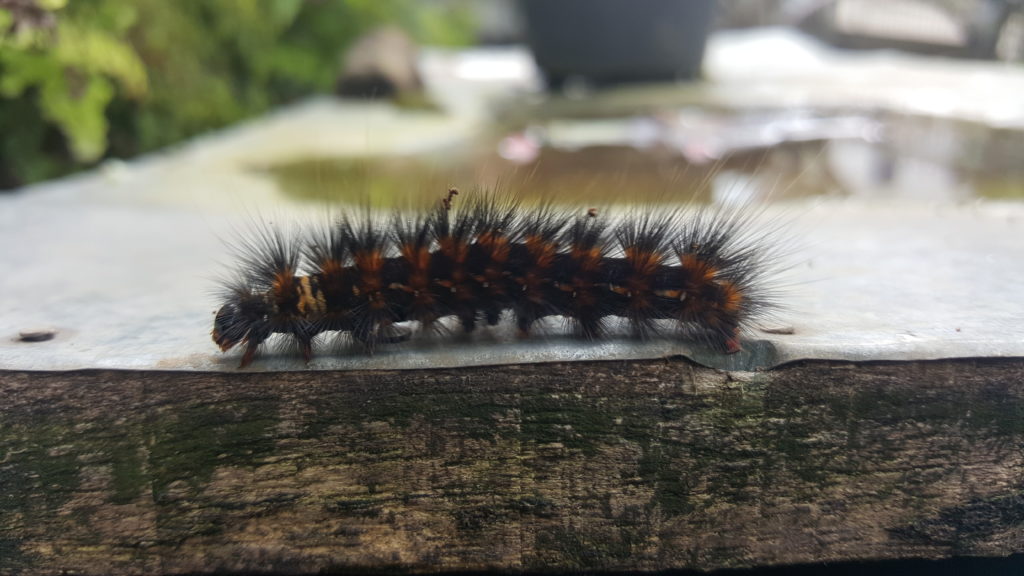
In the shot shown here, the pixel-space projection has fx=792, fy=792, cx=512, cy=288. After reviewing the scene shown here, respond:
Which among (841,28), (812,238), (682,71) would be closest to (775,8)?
(841,28)

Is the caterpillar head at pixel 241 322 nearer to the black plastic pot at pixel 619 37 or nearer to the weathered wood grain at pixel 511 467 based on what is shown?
the weathered wood grain at pixel 511 467

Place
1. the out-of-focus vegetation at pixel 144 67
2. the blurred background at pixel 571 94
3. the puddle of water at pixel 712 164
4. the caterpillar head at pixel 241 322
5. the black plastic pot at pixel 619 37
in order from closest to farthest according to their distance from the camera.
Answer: the caterpillar head at pixel 241 322 < the puddle of water at pixel 712 164 < the blurred background at pixel 571 94 < the out-of-focus vegetation at pixel 144 67 < the black plastic pot at pixel 619 37

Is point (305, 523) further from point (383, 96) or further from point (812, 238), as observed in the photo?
point (383, 96)

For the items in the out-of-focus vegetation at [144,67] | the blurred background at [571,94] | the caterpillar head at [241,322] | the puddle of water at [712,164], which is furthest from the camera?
the out-of-focus vegetation at [144,67]

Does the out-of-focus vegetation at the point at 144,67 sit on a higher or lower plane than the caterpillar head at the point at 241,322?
higher

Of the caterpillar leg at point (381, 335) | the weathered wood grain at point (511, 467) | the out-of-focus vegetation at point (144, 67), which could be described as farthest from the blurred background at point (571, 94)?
the weathered wood grain at point (511, 467)

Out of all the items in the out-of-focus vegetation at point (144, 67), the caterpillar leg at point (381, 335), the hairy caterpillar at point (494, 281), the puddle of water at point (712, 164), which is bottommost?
the caterpillar leg at point (381, 335)

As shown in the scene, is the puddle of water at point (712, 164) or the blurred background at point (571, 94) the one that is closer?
the puddle of water at point (712, 164)
